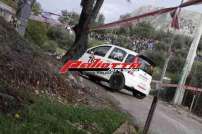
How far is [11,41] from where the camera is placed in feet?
36.4

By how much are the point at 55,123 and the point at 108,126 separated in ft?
6.38

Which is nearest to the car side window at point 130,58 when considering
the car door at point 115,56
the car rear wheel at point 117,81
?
the car door at point 115,56

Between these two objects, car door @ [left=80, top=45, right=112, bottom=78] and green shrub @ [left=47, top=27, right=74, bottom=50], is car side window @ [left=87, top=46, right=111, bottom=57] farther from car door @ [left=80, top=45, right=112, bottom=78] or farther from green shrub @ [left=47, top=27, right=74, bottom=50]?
green shrub @ [left=47, top=27, right=74, bottom=50]

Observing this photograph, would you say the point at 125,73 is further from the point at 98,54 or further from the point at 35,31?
the point at 35,31

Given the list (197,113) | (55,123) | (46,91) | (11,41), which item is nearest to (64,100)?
(46,91)

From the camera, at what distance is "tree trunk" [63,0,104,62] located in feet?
63.7

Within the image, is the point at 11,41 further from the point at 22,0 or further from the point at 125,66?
the point at 125,66

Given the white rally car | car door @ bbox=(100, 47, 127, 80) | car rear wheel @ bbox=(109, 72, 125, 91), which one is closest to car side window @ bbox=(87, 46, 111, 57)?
the white rally car

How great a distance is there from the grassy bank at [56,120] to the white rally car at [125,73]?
900 centimetres

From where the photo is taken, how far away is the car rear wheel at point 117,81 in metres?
20.4

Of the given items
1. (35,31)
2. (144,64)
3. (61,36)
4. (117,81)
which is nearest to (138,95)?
(144,64)

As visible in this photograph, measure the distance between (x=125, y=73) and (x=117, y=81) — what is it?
0.51m

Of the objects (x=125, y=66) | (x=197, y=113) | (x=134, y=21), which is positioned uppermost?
(x=134, y=21)

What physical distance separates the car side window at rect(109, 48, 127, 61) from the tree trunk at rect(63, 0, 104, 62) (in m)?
1.54
